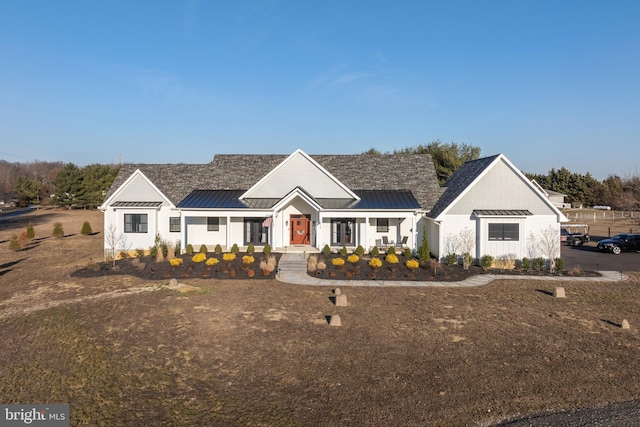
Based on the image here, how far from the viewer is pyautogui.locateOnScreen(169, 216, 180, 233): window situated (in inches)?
1065

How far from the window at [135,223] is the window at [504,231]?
2239cm

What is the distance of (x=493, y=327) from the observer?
12984 millimetres

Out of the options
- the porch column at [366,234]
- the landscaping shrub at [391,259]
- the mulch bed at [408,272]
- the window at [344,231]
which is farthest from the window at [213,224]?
the landscaping shrub at [391,259]

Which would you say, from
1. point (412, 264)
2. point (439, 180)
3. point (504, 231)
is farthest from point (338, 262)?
point (439, 180)

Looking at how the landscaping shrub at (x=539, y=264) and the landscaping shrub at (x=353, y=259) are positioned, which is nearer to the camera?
the landscaping shrub at (x=353, y=259)

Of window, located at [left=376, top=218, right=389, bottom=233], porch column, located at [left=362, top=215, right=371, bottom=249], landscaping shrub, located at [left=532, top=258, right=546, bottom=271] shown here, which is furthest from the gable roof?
porch column, located at [left=362, top=215, right=371, bottom=249]

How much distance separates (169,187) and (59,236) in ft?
48.1

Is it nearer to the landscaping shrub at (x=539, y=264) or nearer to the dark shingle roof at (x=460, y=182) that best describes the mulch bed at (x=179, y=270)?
the dark shingle roof at (x=460, y=182)

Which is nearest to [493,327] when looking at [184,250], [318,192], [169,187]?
[318,192]

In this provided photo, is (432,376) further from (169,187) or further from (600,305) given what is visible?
(169,187)

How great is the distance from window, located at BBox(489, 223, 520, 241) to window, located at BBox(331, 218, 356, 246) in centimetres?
878

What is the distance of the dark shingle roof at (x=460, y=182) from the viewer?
24.1 m

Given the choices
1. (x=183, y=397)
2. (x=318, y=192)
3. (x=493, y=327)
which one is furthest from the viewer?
(x=318, y=192)

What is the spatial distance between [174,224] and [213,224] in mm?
2603
